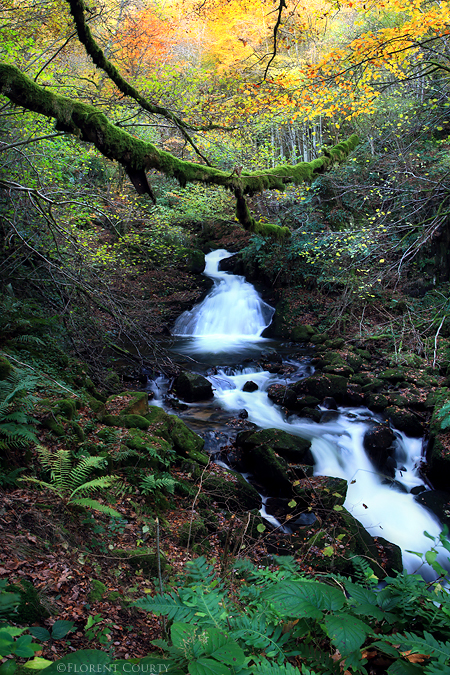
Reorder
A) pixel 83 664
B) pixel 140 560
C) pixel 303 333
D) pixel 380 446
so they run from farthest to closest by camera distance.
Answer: pixel 303 333 → pixel 380 446 → pixel 140 560 → pixel 83 664

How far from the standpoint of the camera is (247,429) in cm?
786

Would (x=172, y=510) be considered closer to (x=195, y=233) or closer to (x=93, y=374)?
(x=93, y=374)

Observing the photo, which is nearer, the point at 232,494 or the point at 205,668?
the point at 205,668

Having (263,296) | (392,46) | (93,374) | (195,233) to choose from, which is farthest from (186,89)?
(195,233)

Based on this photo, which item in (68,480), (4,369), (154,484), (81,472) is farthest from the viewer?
(154,484)

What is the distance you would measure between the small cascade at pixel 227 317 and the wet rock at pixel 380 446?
7.44 meters

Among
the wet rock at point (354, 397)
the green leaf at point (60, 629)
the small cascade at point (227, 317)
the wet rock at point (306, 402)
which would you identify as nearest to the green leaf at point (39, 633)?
the green leaf at point (60, 629)

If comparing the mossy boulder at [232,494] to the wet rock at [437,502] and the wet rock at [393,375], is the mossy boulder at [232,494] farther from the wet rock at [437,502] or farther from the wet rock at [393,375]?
the wet rock at [393,375]

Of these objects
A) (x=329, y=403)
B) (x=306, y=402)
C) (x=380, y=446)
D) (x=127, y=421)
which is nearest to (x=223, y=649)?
(x=127, y=421)

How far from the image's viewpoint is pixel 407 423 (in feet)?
26.1

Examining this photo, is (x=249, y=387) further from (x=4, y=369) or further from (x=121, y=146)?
(x=121, y=146)

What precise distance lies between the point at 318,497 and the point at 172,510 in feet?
7.39

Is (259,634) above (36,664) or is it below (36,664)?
below

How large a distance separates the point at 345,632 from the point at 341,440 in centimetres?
666
